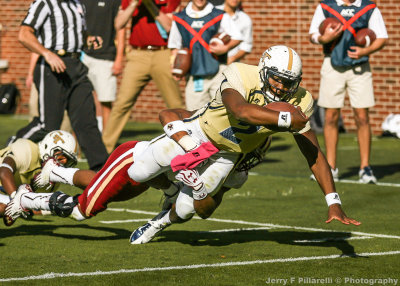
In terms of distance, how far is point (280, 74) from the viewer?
6.86 metres

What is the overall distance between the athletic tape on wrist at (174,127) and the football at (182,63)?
14.4 ft

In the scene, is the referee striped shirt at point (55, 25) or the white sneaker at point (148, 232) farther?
the referee striped shirt at point (55, 25)

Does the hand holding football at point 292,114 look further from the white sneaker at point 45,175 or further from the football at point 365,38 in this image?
the football at point 365,38

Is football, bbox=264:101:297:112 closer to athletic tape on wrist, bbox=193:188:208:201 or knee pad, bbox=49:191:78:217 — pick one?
athletic tape on wrist, bbox=193:188:208:201

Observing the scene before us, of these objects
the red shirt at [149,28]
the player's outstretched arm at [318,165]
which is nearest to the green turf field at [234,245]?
the player's outstretched arm at [318,165]

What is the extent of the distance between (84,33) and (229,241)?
11.9 ft

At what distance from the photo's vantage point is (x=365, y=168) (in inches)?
456

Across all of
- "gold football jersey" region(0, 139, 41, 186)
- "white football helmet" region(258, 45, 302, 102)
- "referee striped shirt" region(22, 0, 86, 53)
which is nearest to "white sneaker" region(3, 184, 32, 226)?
"gold football jersey" region(0, 139, 41, 186)

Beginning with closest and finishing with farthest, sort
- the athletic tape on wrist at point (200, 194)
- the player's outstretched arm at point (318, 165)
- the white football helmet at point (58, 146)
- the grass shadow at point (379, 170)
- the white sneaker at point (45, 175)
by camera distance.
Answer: the player's outstretched arm at point (318, 165)
the athletic tape on wrist at point (200, 194)
the white sneaker at point (45, 175)
the white football helmet at point (58, 146)
the grass shadow at point (379, 170)

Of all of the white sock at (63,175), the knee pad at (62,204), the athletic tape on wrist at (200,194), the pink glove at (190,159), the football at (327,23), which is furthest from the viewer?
the football at (327,23)

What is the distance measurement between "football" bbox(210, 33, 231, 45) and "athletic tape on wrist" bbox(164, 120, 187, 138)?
4.55 metres

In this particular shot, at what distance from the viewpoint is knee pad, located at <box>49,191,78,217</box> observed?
25.2 feet

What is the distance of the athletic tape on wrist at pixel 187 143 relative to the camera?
714 cm

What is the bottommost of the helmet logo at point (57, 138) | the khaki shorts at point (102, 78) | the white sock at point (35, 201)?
the khaki shorts at point (102, 78)
